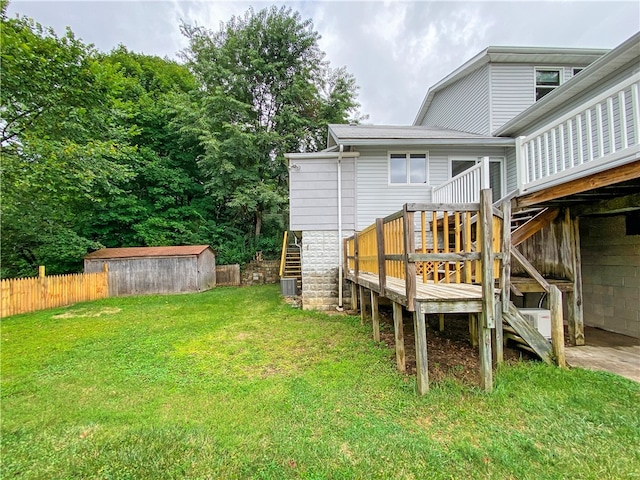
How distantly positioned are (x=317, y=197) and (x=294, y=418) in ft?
19.8

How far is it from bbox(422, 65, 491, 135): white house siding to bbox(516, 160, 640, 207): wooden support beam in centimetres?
566

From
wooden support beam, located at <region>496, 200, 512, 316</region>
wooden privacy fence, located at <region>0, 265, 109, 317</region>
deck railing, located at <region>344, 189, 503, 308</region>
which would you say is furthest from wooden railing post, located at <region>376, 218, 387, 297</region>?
wooden privacy fence, located at <region>0, 265, 109, 317</region>

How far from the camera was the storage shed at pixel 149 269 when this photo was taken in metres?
11.7

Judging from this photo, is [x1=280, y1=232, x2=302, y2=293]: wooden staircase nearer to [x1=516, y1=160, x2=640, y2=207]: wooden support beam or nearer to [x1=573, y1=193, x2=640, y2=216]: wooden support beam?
[x1=516, y1=160, x2=640, y2=207]: wooden support beam

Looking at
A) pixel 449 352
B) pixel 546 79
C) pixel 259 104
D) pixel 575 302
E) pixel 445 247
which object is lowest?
pixel 449 352

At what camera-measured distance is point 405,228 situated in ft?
10.6

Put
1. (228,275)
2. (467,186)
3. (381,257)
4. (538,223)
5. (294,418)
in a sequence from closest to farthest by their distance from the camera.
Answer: (294,418) < (381,257) < (538,223) < (467,186) < (228,275)

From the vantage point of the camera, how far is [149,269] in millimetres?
11953

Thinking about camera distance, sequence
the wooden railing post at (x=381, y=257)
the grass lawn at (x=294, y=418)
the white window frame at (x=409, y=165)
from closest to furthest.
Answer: the grass lawn at (x=294, y=418) → the wooden railing post at (x=381, y=257) → the white window frame at (x=409, y=165)

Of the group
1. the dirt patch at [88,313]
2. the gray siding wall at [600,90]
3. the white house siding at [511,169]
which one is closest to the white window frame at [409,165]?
the white house siding at [511,169]

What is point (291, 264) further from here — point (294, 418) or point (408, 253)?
point (294, 418)

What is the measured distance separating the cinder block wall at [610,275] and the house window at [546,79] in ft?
19.5

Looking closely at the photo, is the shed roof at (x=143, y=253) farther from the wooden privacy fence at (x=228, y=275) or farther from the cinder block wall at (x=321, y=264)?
the cinder block wall at (x=321, y=264)

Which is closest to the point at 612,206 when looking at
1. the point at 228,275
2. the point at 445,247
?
the point at 445,247
